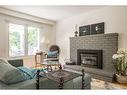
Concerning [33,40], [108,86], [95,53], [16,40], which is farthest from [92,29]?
[16,40]

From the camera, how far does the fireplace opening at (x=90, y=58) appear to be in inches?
164

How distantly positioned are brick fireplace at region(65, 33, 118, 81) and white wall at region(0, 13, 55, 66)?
1.66 metres

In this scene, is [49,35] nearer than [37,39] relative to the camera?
No

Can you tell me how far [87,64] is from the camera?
14.7 feet

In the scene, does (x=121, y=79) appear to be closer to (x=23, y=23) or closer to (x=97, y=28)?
(x=97, y=28)

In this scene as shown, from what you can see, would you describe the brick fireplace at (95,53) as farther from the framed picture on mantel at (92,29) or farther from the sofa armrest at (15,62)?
the sofa armrest at (15,62)

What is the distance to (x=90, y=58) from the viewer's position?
4.43m

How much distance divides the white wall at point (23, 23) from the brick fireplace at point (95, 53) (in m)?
1.66

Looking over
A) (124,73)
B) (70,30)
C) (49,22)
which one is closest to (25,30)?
(49,22)

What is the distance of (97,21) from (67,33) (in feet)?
5.30

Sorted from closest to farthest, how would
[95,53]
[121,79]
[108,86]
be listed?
1. [108,86]
2. [121,79]
3. [95,53]

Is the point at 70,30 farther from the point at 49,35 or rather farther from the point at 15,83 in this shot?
the point at 15,83

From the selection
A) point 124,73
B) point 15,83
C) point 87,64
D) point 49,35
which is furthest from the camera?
point 49,35

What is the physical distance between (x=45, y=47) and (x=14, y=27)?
5.84 feet
